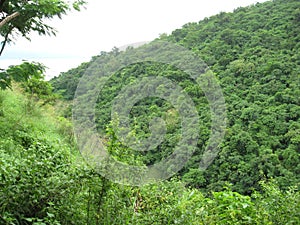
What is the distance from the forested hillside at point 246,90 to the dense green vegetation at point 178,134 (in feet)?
0.21

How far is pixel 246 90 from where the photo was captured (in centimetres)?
2230

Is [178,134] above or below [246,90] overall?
above

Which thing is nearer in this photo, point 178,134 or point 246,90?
point 178,134

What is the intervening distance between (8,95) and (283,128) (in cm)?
1518

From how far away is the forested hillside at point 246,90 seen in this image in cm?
1145

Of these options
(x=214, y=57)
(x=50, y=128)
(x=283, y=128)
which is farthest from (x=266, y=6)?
(x=50, y=128)

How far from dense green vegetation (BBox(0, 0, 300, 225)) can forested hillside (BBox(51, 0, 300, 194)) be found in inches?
2.5

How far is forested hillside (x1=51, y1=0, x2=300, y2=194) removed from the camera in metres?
11.4

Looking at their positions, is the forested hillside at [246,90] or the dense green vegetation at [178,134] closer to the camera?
the dense green vegetation at [178,134]

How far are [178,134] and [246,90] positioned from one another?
701 inches

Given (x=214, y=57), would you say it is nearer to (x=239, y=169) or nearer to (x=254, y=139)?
(x=254, y=139)

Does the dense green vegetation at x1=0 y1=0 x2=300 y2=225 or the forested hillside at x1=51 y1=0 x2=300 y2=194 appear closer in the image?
the dense green vegetation at x1=0 y1=0 x2=300 y2=225

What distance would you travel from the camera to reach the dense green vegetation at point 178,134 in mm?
1548

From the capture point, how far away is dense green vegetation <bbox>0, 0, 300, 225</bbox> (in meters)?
1.55
